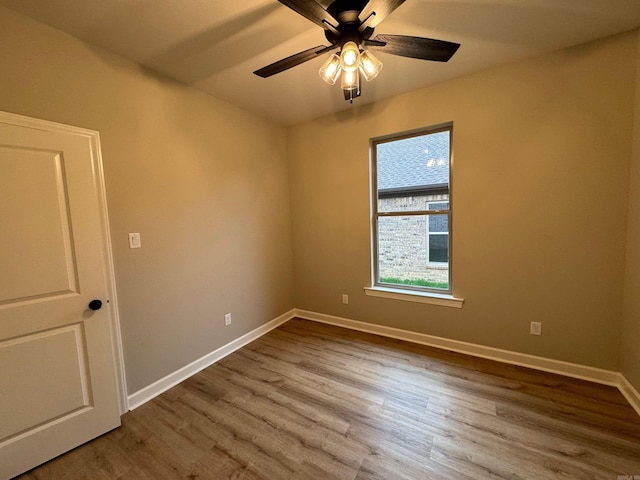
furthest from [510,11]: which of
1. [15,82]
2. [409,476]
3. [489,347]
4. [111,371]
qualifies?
[111,371]

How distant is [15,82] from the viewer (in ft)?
4.64

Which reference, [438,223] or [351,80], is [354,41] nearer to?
[351,80]

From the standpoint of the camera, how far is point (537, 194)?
6.82 feet

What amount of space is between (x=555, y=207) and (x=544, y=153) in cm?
45

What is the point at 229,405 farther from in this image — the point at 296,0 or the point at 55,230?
the point at 296,0

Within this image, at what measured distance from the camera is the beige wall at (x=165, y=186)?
155 centimetres

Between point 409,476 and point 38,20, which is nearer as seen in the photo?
point 409,476

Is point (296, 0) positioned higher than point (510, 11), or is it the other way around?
point (510, 11)

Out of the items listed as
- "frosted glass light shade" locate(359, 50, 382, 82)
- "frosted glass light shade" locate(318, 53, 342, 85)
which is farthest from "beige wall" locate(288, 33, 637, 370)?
"frosted glass light shade" locate(318, 53, 342, 85)

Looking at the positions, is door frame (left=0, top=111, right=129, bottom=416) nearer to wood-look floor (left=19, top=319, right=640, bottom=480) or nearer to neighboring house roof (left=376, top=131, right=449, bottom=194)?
wood-look floor (left=19, top=319, right=640, bottom=480)

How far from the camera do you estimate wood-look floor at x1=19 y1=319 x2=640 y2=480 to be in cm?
138

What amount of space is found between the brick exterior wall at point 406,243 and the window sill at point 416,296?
17 cm

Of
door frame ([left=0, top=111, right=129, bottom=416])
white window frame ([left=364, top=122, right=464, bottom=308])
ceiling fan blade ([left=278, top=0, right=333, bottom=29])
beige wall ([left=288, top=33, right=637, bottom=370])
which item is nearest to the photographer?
ceiling fan blade ([left=278, top=0, right=333, bottom=29])

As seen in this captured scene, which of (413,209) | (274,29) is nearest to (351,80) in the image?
(274,29)
